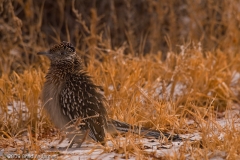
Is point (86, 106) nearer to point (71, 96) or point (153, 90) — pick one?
point (71, 96)

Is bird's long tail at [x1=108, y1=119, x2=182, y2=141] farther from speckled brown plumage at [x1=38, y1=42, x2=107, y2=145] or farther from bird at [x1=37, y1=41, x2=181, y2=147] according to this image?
speckled brown plumage at [x1=38, y1=42, x2=107, y2=145]

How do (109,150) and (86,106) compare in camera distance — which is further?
(86,106)

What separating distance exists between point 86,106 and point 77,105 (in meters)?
0.08

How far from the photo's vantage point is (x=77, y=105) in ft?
17.8

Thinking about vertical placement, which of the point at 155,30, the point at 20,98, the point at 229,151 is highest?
the point at 155,30

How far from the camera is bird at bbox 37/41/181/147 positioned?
5.39 metres

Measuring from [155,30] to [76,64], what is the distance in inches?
141

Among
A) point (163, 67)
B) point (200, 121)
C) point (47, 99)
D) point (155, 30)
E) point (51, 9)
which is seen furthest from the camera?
point (51, 9)

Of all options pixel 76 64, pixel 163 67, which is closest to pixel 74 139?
pixel 76 64

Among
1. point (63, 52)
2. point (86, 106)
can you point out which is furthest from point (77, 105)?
point (63, 52)

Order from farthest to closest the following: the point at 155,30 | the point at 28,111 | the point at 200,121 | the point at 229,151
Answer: the point at 155,30 < the point at 28,111 < the point at 200,121 < the point at 229,151

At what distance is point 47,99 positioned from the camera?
565 cm

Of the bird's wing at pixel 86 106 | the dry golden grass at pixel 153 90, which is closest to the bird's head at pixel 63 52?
the bird's wing at pixel 86 106

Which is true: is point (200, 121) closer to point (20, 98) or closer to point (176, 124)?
point (176, 124)
